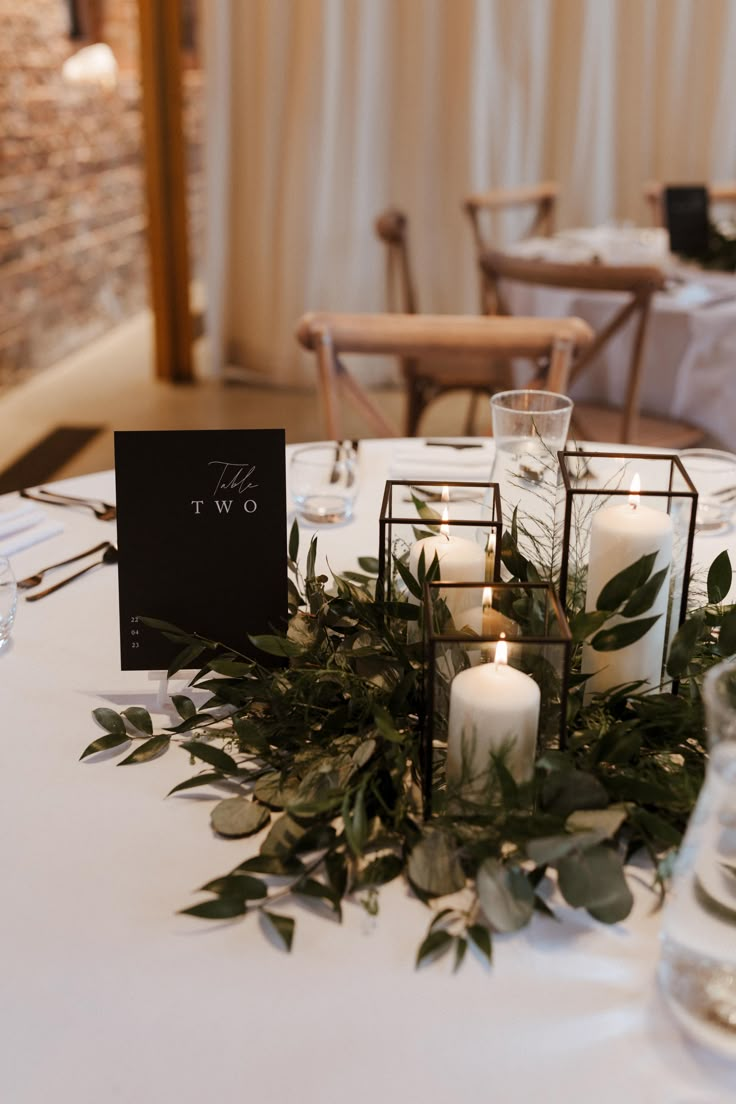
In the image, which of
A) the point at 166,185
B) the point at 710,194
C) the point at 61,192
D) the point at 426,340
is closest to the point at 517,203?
the point at 710,194

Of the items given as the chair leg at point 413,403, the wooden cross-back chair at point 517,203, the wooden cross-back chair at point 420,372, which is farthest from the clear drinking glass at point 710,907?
the wooden cross-back chair at point 517,203

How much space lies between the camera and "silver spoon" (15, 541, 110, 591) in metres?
1.12

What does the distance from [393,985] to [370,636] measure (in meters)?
0.29

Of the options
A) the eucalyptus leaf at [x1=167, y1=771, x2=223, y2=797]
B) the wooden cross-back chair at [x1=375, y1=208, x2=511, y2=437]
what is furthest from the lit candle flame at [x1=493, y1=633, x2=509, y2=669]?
the wooden cross-back chair at [x1=375, y1=208, x2=511, y2=437]

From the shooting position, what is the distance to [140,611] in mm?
911

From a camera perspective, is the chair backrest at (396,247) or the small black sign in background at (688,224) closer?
the chair backrest at (396,247)

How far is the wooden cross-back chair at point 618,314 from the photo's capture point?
2.28m

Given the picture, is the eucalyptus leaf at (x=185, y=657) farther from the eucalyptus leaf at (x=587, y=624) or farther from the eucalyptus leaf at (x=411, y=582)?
the eucalyptus leaf at (x=587, y=624)

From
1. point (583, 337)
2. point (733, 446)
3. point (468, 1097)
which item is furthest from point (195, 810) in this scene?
point (733, 446)

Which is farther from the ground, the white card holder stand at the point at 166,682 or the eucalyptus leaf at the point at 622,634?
the eucalyptus leaf at the point at 622,634

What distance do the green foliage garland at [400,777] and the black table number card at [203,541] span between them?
0.03 meters

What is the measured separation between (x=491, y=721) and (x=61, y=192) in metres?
4.86

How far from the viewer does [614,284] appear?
2293 mm

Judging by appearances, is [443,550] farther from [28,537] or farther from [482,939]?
[28,537]
